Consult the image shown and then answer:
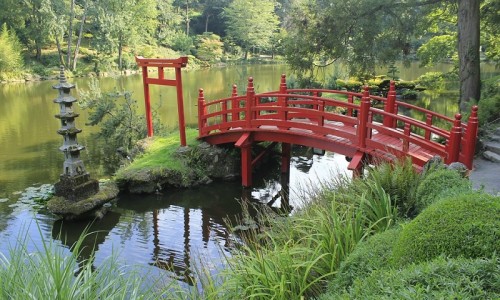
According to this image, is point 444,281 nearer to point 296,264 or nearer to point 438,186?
point 296,264

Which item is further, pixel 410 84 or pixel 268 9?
pixel 268 9

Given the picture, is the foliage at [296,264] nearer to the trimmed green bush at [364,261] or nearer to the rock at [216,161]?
the trimmed green bush at [364,261]

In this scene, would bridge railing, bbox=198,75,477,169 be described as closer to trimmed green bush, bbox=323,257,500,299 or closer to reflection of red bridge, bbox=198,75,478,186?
reflection of red bridge, bbox=198,75,478,186

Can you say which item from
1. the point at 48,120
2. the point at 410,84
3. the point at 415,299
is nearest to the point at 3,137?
the point at 48,120

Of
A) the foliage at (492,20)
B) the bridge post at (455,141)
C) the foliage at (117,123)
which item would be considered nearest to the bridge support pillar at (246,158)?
the foliage at (117,123)

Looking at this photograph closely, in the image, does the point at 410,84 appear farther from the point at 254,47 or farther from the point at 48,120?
the point at 254,47

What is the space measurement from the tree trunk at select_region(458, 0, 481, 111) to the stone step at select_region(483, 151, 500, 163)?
8.44 ft

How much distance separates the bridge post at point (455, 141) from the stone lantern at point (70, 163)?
6.17 metres

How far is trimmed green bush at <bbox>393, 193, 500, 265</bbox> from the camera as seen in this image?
263 cm

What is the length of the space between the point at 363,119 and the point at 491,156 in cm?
203

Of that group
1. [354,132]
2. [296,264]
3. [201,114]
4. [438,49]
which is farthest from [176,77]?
[438,49]

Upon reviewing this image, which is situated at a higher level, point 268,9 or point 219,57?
point 268,9

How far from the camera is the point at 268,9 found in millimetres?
44656

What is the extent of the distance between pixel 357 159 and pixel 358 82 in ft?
45.4
